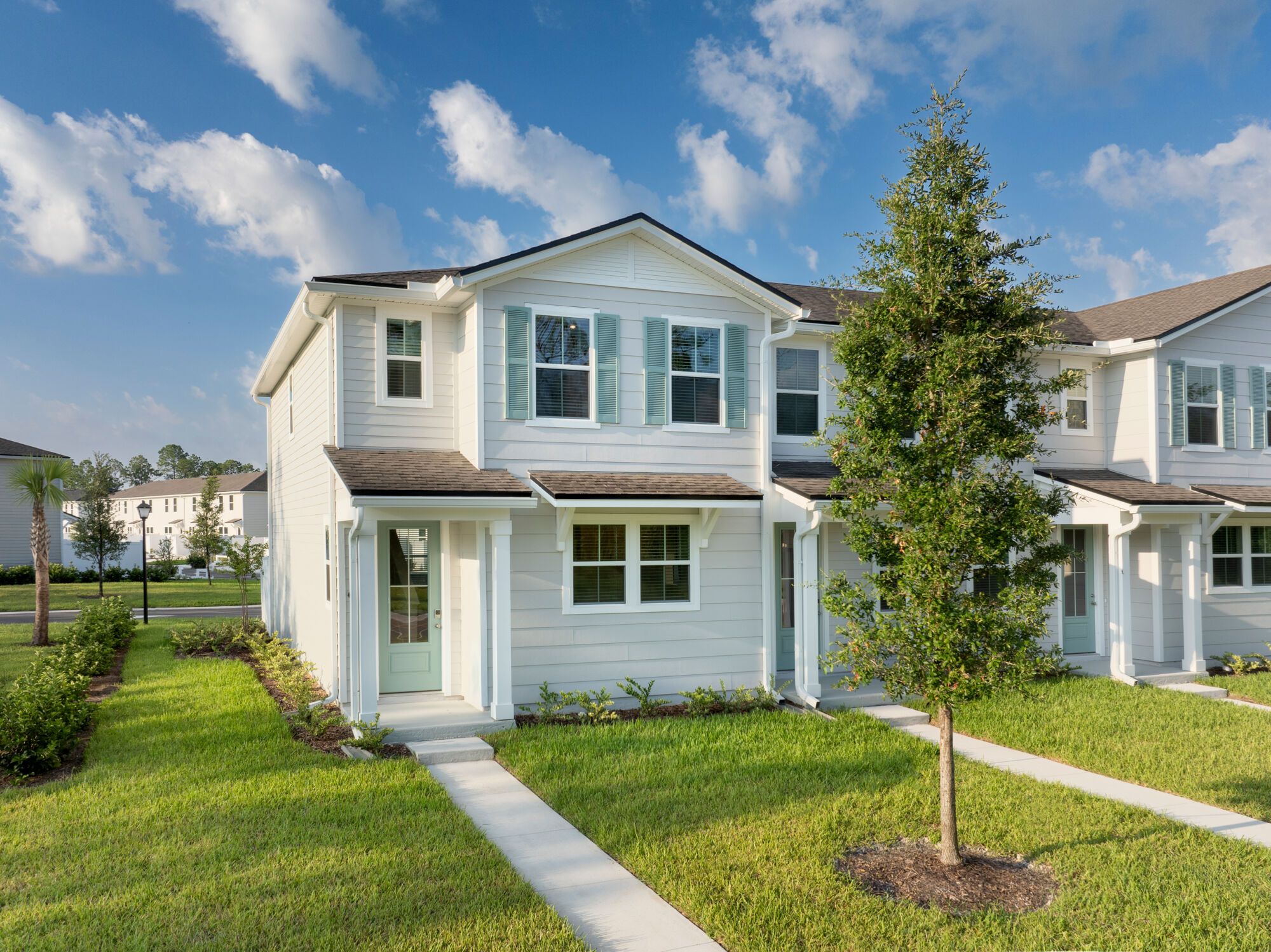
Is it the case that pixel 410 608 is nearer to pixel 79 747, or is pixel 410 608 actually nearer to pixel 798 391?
pixel 79 747

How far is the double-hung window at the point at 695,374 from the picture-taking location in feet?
37.0

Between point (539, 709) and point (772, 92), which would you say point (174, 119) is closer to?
point (772, 92)

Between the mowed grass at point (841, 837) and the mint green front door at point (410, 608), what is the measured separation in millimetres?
2156

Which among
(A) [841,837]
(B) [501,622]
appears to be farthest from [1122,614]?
(B) [501,622]

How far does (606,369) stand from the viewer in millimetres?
10852

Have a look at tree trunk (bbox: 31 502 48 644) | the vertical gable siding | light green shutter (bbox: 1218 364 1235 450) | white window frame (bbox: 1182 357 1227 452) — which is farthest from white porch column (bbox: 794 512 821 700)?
tree trunk (bbox: 31 502 48 644)

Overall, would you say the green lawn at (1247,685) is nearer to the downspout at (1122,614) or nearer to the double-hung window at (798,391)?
the downspout at (1122,614)

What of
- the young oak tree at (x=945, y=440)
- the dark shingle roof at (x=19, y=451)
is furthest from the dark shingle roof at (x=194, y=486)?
the young oak tree at (x=945, y=440)

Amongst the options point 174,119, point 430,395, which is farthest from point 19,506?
point 430,395

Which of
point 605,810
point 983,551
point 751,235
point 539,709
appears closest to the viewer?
point 983,551

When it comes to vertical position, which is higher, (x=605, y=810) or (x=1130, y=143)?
(x=1130, y=143)

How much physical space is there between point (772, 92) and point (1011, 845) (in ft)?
51.6

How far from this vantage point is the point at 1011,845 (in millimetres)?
6230

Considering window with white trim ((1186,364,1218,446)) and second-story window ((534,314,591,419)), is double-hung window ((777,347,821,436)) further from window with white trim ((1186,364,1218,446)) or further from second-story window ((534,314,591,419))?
window with white trim ((1186,364,1218,446))
